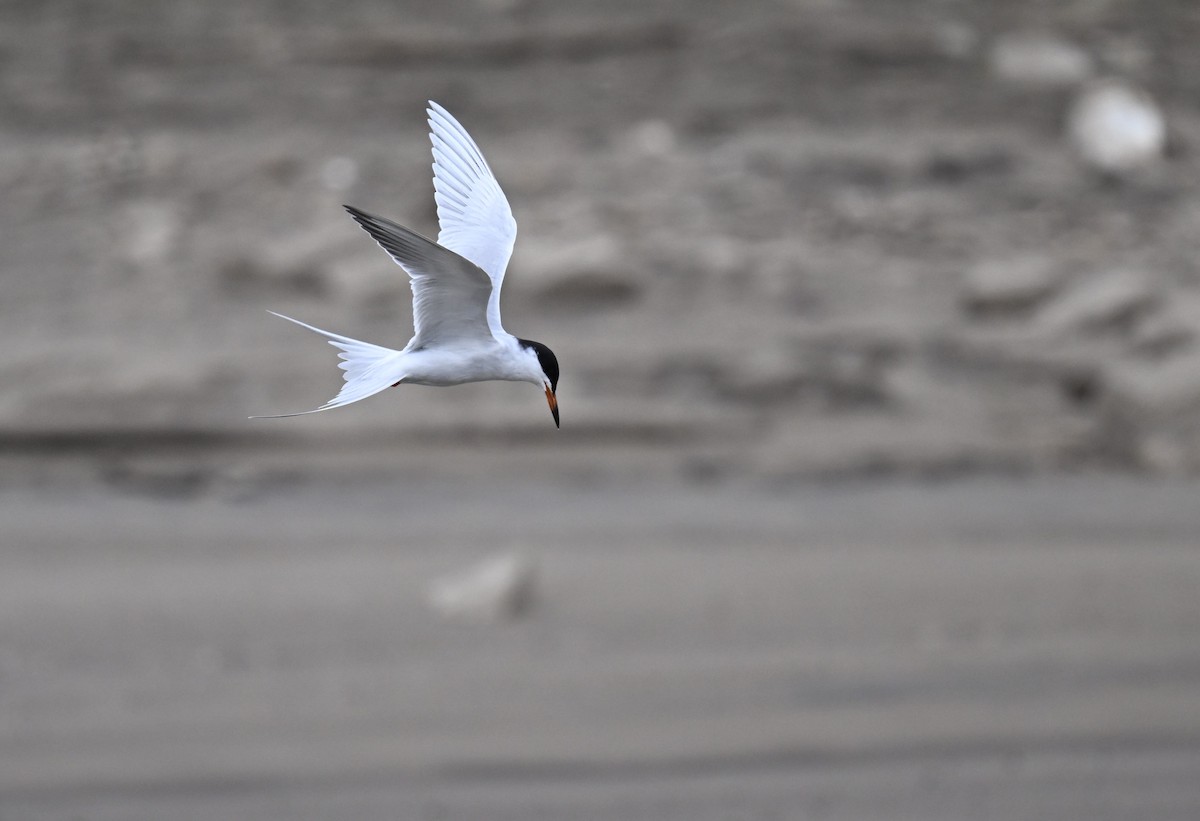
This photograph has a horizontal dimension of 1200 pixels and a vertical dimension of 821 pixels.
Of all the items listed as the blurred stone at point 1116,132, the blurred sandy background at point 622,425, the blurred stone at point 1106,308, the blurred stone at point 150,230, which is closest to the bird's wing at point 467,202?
the blurred sandy background at point 622,425

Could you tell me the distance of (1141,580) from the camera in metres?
8.48

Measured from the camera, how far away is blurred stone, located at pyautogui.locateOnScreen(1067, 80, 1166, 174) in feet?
31.9

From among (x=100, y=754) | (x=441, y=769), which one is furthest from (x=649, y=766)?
(x=100, y=754)

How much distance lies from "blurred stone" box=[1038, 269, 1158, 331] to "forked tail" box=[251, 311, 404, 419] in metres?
6.59

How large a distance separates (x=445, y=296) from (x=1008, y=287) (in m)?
6.71

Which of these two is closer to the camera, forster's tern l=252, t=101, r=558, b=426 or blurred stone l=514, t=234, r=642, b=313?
forster's tern l=252, t=101, r=558, b=426

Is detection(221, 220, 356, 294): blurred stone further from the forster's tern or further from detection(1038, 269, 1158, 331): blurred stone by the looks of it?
the forster's tern

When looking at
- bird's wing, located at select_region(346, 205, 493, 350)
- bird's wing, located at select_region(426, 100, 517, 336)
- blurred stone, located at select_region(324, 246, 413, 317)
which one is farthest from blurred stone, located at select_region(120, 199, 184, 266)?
bird's wing, located at select_region(346, 205, 493, 350)

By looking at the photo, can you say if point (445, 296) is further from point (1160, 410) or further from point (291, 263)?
point (1160, 410)

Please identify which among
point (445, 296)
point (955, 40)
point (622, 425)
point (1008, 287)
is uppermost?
point (955, 40)

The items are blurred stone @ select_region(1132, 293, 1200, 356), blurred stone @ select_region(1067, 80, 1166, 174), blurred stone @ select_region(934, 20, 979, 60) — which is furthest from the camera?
blurred stone @ select_region(934, 20, 979, 60)

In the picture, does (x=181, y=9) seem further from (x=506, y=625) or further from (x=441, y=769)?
(x=441, y=769)

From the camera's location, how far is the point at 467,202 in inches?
124

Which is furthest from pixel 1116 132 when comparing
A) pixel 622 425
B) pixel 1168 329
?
pixel 622 425
